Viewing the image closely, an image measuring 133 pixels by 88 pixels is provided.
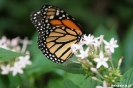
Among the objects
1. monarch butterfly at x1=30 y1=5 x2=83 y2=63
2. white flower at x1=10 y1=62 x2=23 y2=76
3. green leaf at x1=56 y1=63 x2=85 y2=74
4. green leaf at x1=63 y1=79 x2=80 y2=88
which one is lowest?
green leaf at x1=63 y1=79 x2=80 y2=88

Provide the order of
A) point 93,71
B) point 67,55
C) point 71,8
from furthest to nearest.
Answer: point 71,8 < point 67,55 < point 93,71

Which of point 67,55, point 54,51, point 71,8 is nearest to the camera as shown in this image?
point 67,55

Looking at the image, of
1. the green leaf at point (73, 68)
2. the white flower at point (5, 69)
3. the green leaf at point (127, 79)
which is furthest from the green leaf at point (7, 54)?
the green leaf at point (127, 79)

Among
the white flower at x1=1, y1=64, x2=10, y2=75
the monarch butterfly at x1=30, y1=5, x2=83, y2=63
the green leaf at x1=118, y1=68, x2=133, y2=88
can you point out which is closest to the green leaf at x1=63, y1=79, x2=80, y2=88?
the green leaf at x1=118, y1=68, x2=133, y2=88

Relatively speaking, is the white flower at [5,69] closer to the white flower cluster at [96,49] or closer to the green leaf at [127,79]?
the white flower cluster at [96,49]

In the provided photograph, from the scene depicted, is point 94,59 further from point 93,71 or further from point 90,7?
point 90,7

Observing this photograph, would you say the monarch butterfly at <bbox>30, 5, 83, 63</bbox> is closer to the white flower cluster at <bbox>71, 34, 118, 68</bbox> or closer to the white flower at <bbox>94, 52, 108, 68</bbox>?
the white flower cluster at <bbox>71, 34, 118, 68</bbox>

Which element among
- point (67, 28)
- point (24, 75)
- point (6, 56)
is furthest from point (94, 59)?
point (24, 75)

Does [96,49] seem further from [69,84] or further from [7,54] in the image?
[7,54]
